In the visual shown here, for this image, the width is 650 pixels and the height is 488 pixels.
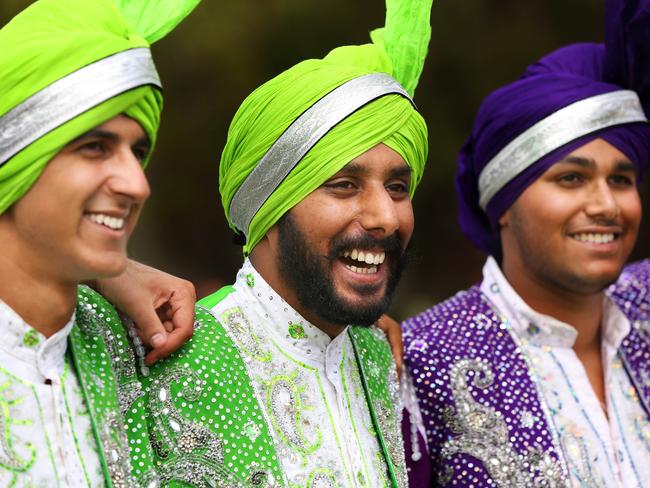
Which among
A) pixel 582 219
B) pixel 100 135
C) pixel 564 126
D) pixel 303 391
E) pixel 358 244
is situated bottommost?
pixel 303 391

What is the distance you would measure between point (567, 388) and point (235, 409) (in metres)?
1.50

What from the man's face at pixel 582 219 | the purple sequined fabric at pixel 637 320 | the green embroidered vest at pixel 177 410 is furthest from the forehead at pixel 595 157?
the green embroidered vest at pixel 177 410

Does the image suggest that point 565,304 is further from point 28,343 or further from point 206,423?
point 28,343

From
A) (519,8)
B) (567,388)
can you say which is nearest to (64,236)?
(567,388)

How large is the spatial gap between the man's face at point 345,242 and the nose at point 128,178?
67cm

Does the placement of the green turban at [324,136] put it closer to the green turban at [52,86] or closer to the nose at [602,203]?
the green turban at [52,86]

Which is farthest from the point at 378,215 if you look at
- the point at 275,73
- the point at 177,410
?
the point at 275,73

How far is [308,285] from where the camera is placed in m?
3.61

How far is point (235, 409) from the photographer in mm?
3422

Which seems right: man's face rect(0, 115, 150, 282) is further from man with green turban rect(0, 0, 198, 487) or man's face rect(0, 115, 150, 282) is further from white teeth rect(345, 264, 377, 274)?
white teeth rect(345, 264, 377, 274)

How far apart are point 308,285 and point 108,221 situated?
0.78m

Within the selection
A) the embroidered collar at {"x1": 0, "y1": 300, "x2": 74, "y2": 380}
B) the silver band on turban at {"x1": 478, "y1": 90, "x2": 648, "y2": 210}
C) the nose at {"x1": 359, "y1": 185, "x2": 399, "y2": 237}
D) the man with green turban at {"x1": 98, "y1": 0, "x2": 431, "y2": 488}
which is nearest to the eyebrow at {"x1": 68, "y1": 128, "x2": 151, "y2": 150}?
the embroidered collar at {"x1": 0, "y1": 300, "x2": 74, "y2": 380}

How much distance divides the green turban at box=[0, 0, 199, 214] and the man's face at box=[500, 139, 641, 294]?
188 centimetres

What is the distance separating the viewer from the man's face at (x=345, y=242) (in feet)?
11.7
